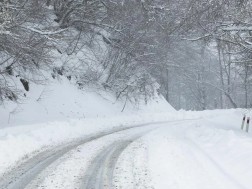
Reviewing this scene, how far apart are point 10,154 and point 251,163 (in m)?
6.36

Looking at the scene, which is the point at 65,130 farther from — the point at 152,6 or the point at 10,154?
the point at 152,6

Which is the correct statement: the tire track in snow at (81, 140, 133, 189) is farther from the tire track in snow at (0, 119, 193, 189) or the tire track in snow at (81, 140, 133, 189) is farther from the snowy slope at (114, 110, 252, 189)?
the tire track in snow at (0, 119, 193, 189)

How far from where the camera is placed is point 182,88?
71.2 m

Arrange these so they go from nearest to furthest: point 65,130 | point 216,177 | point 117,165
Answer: point 216,177 → point 117,165 → point 65,130

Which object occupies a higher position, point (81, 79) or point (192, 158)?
point (81, 79)

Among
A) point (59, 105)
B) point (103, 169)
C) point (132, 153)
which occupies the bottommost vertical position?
point (103, 169)

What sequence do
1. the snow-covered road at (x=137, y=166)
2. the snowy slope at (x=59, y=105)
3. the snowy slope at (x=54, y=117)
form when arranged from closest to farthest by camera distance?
the snow-covered road at (x=137, y=166), the snowy slope at (x=54, y=117), the snowy slope at (x=59, y=105)

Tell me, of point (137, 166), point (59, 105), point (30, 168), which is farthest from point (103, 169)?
point (59, 105)

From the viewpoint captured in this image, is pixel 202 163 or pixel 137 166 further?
pixel 202 163

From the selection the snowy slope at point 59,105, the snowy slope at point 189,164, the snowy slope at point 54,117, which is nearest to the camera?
the snowy slope at point 189,164

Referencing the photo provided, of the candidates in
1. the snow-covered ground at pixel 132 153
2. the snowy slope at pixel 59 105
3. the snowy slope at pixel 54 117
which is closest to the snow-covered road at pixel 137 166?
the snow-covered ground at pixel 132 153

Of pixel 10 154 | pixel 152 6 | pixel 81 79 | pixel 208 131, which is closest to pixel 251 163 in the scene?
pixel 10 154

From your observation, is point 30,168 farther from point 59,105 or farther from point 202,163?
point 59,105

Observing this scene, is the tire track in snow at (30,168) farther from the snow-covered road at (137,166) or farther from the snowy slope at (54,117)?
the snowy slope at (54,117)
